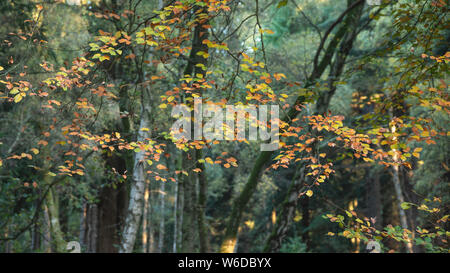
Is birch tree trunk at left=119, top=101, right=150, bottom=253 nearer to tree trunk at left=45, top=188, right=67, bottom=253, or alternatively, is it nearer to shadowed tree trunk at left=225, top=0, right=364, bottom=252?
shadowed tree trunk at left=225, top=0, right=364, bottom=252

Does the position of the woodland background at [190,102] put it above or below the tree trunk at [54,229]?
above

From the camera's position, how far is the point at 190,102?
4.76m

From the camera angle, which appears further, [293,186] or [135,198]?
[293,186]

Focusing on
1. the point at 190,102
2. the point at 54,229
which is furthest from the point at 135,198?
the point at 54,229

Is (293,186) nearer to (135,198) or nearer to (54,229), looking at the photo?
(135,198)

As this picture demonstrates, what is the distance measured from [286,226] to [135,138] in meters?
3.23

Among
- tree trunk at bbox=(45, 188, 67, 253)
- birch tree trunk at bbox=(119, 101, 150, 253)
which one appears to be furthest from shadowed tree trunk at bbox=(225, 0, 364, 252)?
tree trunk at bbox=(45, 188, 67, 253)

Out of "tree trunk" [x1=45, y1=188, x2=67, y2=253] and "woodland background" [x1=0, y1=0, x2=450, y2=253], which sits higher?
"woodland background" [x1=0, y1=0, x2=450, y2=253]

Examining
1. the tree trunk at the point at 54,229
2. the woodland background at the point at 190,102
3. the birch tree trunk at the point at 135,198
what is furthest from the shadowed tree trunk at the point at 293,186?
the tree trunk at the point at 54,229

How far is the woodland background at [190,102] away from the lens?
13.6 ft

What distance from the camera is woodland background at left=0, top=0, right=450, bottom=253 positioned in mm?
4156

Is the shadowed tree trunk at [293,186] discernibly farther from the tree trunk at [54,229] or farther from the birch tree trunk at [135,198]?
the tree trunk at [54,229]
